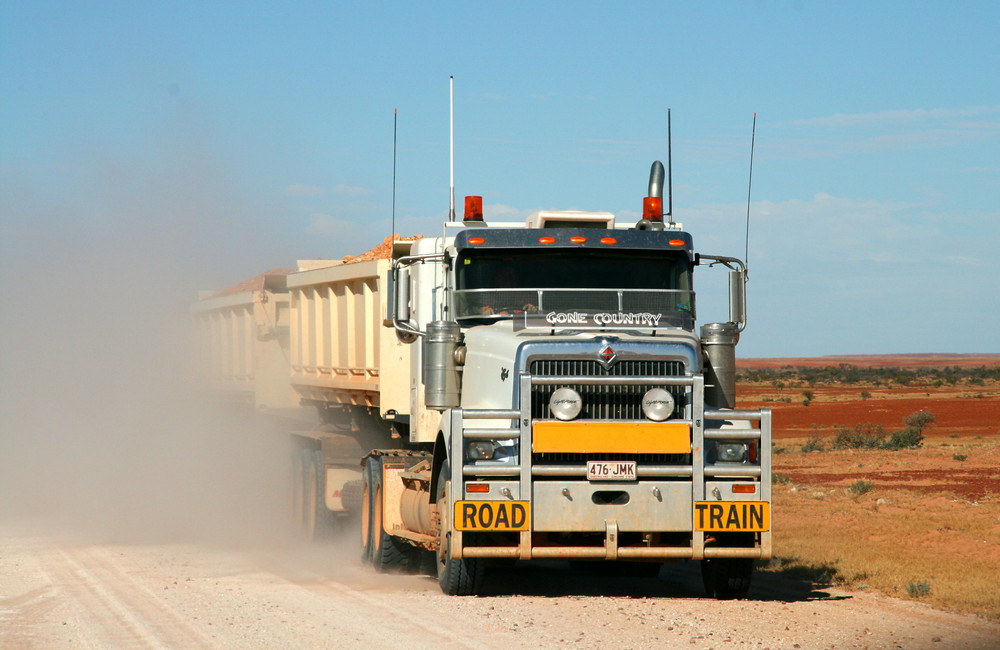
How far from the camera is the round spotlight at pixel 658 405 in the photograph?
1125 centimetres

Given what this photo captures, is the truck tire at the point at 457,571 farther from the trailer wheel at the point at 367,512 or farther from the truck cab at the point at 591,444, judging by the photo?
the trailer wheel at the point at 367,512

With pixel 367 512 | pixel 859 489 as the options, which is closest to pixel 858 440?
pixel 859 489

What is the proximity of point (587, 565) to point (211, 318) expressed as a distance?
11.9 metres

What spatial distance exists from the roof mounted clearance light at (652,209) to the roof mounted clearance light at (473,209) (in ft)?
5.39

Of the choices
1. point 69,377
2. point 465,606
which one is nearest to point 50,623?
point 465,606

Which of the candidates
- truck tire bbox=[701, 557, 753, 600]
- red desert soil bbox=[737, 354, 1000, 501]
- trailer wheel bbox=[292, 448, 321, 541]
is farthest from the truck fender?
red desert soil bbox=[737, 354, 1000, 501]

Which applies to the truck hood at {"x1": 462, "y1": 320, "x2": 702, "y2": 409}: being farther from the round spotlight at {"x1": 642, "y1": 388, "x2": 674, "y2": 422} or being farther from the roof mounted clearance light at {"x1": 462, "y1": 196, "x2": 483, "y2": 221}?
the roof mounted clearance light at {"x1": 462, "y1": 196, "x2": 483, "y2": 221}

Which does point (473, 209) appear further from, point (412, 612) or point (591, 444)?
point (412, 612)

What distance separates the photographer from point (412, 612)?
430 inches

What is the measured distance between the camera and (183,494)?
76.2ft

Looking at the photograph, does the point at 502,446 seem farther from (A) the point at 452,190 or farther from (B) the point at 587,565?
(A) the point at 452,190

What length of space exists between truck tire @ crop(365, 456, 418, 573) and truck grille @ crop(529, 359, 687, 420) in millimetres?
3715

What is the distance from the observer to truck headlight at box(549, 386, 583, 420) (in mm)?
11180

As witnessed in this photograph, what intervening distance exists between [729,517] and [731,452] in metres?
0.62
